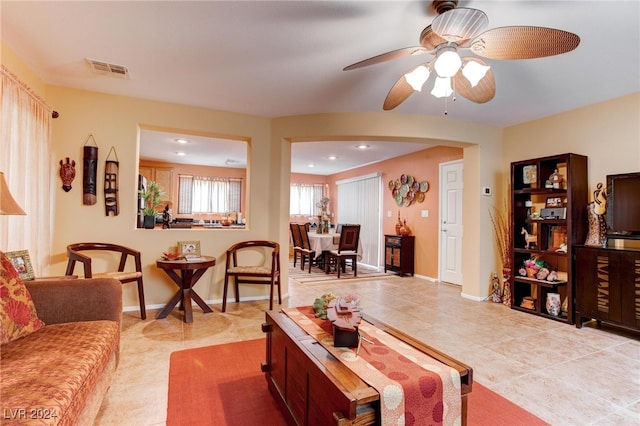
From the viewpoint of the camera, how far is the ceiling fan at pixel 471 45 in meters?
1.62

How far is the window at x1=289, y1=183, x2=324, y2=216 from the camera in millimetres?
9234

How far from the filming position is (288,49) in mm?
2533

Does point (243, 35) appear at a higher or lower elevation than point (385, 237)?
higher

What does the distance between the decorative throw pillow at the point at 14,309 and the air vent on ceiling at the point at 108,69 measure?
1.83m

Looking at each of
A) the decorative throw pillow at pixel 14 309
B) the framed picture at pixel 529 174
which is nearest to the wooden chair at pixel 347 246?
the framed picture at pixel 529 174

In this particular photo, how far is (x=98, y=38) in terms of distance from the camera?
2.41 m

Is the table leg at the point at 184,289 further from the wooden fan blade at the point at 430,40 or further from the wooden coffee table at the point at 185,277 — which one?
the wooden fan blade at the point at 430,40

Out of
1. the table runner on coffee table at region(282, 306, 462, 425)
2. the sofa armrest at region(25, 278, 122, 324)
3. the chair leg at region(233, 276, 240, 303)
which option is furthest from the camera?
the chair leg at region(233, 276, 240, 303)

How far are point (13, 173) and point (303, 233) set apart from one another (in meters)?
4.78

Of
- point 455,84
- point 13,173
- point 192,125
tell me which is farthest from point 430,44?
point 13,173

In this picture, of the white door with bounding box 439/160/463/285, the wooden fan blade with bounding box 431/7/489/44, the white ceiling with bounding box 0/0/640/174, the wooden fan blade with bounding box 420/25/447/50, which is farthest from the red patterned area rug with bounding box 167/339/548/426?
the white door with bounding box 439/160/463/285

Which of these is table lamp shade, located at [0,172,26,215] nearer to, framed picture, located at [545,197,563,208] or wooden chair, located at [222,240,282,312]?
wooden chair, located at [222,240,282,312]

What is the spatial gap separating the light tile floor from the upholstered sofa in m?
0.33

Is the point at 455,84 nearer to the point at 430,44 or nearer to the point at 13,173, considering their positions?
the point at 430,44
